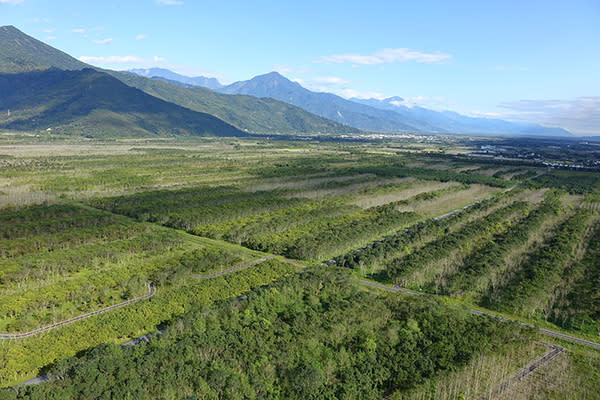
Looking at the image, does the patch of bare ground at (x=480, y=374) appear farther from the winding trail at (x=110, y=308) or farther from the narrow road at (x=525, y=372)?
the winding trail at (x=110, y=308)

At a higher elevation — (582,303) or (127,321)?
(582,303)

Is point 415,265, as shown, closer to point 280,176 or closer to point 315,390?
point 315,390

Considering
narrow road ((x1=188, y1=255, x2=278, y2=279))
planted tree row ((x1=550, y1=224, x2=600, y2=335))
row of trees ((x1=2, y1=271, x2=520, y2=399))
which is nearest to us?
row of trees ((x1=2, y1=271, x2=520, y2=399))

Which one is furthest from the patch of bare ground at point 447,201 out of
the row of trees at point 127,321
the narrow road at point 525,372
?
the narrow road at point 525,372

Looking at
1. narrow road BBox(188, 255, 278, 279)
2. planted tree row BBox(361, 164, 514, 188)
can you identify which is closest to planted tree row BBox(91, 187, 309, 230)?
narrow road BBox(188, 255, 278, 279)

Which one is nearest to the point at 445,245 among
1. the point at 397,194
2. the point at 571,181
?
the point at 397,194

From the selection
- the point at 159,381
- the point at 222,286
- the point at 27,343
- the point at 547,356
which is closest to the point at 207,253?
the point at 222,286

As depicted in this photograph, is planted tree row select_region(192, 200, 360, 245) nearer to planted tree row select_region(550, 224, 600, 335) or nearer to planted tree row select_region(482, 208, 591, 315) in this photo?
planted tree row select_region(482, 208, 591, 315)

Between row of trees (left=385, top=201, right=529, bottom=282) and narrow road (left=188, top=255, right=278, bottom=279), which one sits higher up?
row of trees (left=385, top=201, right=529, bottom=282)

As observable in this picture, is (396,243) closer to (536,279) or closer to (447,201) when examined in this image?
(536,279)

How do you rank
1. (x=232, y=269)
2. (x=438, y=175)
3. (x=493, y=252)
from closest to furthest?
(x=232, y=269) < (x=493, y=252) < (x=438, y=175)
